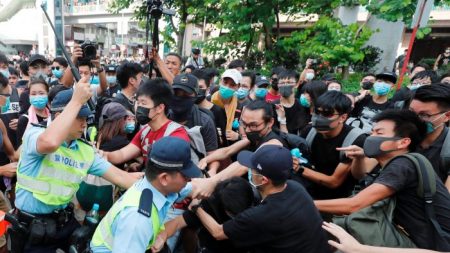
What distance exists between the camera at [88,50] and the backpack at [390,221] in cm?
341

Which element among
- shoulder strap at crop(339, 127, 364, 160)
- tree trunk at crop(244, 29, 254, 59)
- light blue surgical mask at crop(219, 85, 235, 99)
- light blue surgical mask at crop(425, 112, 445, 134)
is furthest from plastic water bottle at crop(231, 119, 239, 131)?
tree trunk at crop(244, 29, 254, 59)

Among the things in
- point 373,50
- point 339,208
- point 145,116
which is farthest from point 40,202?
point 373,50

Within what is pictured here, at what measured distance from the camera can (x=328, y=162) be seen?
2.94 m

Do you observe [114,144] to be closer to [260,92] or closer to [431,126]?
[260,92]

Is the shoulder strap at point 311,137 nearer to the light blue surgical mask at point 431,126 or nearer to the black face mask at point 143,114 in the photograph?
the light blue surgical mask at point 431,126

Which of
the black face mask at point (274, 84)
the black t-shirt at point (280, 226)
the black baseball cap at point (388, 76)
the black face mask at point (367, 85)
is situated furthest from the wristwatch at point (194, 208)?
the black face mask at point (367, 85)

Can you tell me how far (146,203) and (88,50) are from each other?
283 cm

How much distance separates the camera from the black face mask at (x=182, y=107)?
3119 millimetres

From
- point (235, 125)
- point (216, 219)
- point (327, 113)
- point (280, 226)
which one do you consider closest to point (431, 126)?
point (327, 113)

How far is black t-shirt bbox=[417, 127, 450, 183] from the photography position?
251 centimetres

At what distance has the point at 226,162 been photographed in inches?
134

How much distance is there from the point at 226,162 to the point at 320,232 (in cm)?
152

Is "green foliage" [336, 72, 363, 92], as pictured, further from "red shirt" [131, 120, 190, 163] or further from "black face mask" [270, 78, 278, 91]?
"red shirt" [131, 120, 190, 163]

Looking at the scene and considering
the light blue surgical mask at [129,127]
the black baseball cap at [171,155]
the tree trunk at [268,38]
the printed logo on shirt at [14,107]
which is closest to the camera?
the black baseball cap at [171,155]
